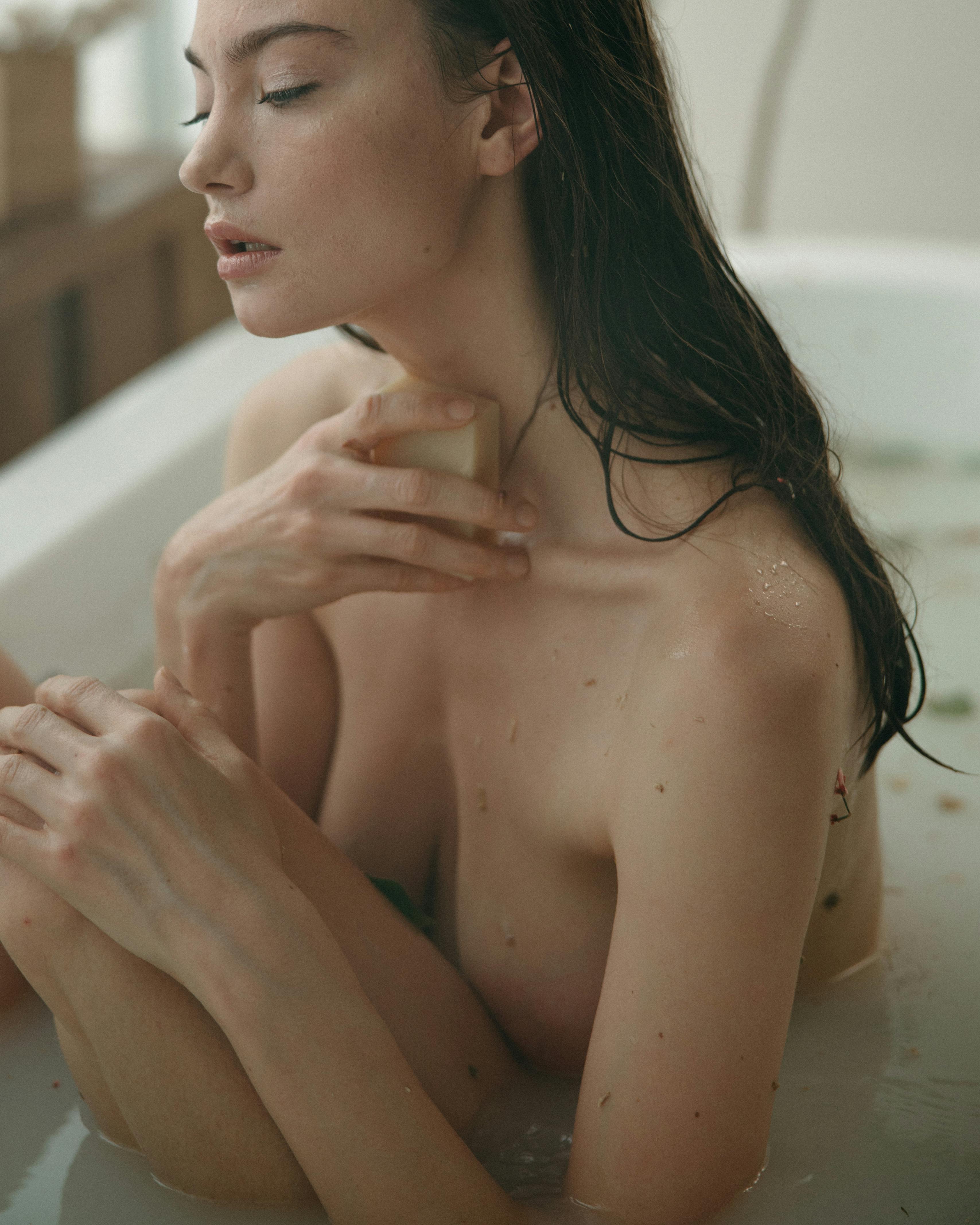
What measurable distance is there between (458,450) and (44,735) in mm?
305

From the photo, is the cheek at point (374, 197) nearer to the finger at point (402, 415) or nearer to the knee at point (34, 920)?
the finger at point (402, 415)

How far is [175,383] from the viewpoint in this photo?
1.65 metres

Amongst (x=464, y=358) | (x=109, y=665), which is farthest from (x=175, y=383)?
(x=464, y=358)

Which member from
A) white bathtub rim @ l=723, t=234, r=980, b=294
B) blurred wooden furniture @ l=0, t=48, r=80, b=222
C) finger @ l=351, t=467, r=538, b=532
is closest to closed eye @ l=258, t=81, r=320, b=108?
finger @ l=351, t=467, r=538, b=532

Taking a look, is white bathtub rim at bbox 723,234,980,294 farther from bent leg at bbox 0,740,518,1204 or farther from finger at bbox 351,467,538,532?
bent leg at bbox 0,740,518,1204

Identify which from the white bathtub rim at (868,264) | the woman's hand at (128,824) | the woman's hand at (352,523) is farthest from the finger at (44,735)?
the white bathtub rim at (868,264)

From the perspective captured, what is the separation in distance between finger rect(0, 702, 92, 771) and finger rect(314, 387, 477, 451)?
0.86ft

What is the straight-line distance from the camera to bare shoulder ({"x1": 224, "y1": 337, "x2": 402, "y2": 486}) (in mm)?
1051

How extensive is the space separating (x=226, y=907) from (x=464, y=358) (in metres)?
0.38

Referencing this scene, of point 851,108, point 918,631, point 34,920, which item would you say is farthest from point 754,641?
point 851,108

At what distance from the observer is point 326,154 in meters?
0.74

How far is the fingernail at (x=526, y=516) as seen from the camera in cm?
85

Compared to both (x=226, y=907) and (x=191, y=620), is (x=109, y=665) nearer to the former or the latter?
(x=191, y=620)

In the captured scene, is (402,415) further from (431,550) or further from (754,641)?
(754,641)
